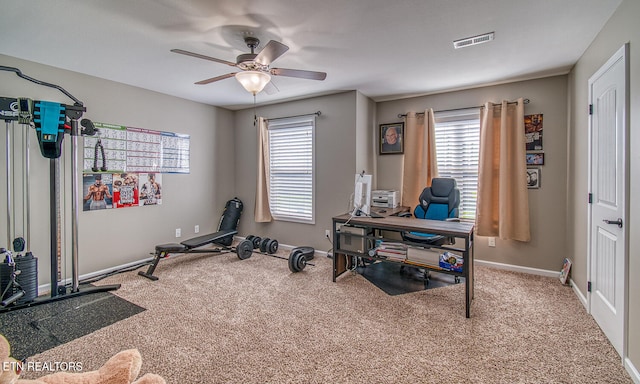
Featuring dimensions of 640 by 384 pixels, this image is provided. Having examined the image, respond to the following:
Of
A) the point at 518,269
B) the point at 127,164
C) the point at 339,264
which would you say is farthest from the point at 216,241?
the point at 518,269

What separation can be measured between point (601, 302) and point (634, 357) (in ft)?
2.18

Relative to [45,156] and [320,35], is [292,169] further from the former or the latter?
[45,156]

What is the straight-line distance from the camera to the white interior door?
6.53 feet

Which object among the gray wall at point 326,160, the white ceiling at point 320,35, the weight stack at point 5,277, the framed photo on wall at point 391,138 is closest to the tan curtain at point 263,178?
the gray wall at point 326,160

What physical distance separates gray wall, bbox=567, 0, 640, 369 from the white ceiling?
0.53ft

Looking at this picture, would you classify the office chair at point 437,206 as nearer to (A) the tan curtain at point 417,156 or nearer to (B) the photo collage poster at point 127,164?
(A) the tan curtain at point 417,156

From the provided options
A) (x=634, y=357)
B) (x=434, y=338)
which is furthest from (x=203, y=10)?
(x=634, y=357)

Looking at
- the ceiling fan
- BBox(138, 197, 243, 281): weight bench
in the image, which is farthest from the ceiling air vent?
BBox(138, 197, 243, 281): weight bench

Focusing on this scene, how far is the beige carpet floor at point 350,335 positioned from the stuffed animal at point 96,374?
1.08 metres

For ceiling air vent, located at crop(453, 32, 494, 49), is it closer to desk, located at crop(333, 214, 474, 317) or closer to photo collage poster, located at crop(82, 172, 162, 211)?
desk, located at crop(333, 214, 474, 317)

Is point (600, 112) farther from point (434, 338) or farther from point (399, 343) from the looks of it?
point (399, 343)

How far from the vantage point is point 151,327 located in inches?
92.5

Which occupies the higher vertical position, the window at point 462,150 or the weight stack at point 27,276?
the window at point 462,150

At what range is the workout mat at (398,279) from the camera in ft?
10.4
